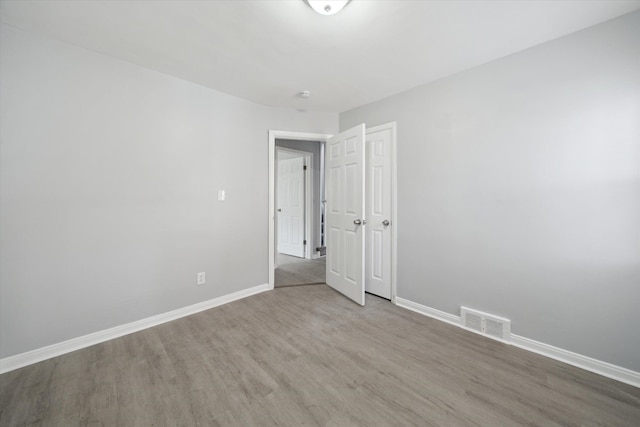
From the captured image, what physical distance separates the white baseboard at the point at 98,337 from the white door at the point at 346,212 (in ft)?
4.45

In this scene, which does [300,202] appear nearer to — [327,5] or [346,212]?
[346,212]

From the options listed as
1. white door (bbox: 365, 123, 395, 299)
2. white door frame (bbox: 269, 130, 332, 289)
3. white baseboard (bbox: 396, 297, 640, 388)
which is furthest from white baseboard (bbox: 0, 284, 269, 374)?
white baseboard (bbox: 396, 297, 640, 388)

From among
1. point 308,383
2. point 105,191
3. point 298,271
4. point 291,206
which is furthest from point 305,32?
point 291,206

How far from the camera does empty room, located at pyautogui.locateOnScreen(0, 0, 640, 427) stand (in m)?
1.56

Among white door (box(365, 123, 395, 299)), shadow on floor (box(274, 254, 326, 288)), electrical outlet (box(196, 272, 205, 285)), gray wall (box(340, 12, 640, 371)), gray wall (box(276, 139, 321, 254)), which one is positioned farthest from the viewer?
gray wall (box(276, 139, 321, 254))

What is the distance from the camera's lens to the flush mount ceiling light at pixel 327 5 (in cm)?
148

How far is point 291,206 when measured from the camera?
5234 mm

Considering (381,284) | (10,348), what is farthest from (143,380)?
(381,284)

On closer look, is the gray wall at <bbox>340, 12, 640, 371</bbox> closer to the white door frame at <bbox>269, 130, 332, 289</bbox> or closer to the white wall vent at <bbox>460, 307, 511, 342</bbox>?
the white wall vent at <bbox>460, 307, 511, 342</bbox>

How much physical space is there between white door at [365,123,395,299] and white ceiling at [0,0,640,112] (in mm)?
732

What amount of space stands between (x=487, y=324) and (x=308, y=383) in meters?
1.67

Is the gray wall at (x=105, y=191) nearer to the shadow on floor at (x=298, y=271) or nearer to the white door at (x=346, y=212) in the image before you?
the shadow on floor at (x=298, y=271)

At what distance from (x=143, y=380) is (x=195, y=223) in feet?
4.71

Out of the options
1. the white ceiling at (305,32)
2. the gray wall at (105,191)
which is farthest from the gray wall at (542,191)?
the gray wall at (105,191)
